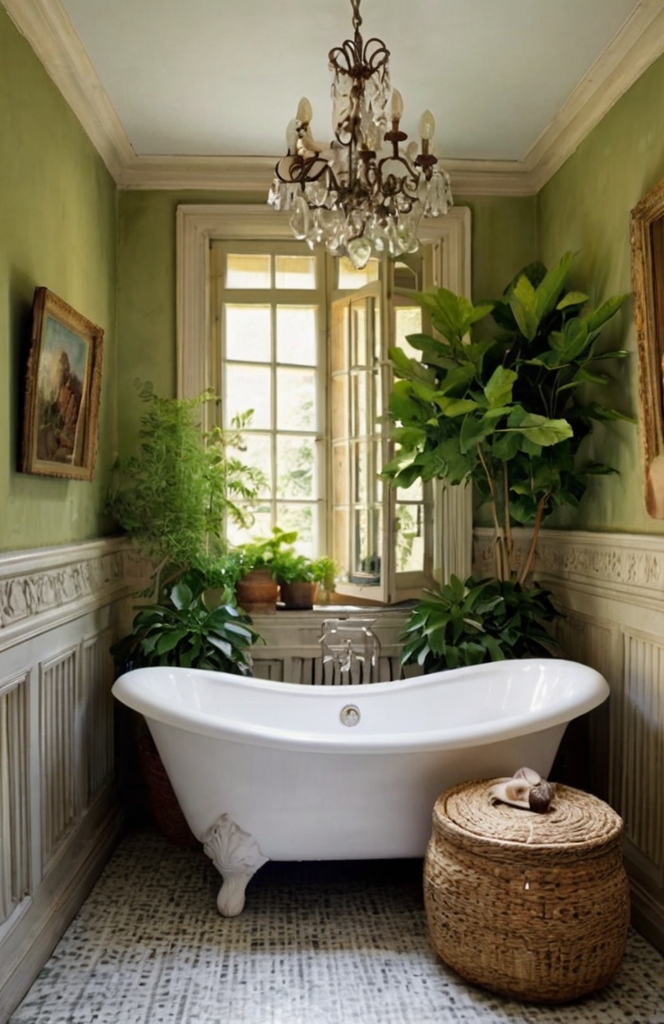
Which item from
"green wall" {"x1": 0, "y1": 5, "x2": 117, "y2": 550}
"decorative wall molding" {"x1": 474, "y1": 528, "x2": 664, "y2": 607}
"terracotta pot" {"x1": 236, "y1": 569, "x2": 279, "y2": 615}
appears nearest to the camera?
"green wall" {"x1": 0, "y1": 5, "x2": 117, "y2": 550}

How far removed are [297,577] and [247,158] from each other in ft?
5.50

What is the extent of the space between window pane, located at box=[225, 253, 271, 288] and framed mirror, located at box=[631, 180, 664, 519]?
1.69 metres

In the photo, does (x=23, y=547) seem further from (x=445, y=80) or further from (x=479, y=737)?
(x=445, y=80)

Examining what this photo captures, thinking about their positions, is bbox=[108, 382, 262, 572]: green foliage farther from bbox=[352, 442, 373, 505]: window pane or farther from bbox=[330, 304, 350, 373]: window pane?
bbox=[330, 304, 350, 373]: window pane

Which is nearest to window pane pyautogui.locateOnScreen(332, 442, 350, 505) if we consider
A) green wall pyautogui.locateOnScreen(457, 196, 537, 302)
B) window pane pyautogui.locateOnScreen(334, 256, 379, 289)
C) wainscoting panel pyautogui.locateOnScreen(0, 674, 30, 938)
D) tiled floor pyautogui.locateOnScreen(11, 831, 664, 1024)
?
window pane pyautogui.locateOnScreen(334, 256, 379, 289)

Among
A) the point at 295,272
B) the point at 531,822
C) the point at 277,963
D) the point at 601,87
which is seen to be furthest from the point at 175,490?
the point at 601,87

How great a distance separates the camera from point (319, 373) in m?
3.69

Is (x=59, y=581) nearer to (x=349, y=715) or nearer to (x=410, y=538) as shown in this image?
(x=349, y=715)

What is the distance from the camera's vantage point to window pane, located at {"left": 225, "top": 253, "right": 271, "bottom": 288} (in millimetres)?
3697

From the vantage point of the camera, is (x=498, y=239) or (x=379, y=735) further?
(x=498, y=239)

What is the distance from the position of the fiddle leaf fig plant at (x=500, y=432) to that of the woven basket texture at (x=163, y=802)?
971mm

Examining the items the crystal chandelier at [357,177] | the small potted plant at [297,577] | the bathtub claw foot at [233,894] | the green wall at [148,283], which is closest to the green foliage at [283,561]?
the small potted plant at [297,577]

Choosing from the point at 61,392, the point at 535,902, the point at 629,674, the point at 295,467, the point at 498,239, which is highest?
the point at 498,239

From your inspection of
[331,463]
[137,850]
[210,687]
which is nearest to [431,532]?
[331,463]
